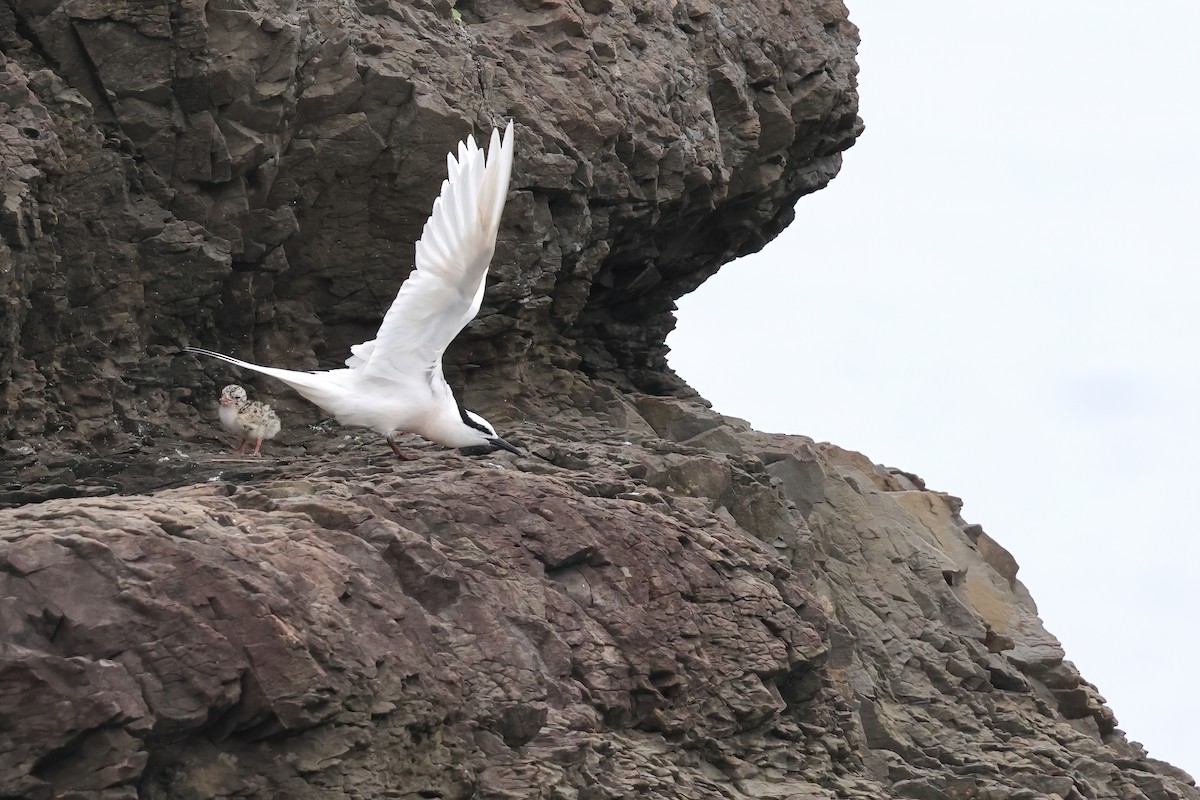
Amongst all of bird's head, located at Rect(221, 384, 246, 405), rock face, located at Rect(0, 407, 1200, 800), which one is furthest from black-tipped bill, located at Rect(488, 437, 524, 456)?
bird's head, located at Rect(221, 384, 246, 405)

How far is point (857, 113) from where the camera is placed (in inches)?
729

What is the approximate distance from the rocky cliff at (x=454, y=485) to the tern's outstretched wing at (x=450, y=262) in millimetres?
846

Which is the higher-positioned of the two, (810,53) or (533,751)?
(810,53)

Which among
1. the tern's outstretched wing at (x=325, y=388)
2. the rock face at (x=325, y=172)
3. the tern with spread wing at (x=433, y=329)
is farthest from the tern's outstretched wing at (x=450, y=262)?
the rock face at (x=325, y=172)

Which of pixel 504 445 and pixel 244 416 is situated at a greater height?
pixel 504 445

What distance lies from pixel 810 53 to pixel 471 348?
5.79 metres

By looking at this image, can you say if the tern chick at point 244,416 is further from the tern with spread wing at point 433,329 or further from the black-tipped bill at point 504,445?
the black-tipped bill at point 504,445

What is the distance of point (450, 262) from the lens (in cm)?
1008

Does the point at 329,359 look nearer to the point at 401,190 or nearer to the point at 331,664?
the point at 401,190

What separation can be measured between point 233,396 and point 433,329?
2.09 meters

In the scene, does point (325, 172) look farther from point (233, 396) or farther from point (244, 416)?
point (244, 416)

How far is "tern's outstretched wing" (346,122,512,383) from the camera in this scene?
32.7 ft

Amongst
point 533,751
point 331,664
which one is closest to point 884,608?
point 533,751

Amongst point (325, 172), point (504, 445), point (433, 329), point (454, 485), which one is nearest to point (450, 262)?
point (433, 329)
